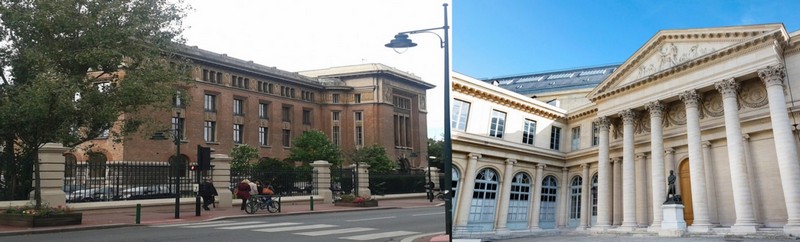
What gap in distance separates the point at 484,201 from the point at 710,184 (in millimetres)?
3299

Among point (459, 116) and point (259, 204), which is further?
point (259, 204)

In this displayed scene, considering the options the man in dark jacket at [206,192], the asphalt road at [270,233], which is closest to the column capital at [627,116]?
the asphalt road at [270,233]

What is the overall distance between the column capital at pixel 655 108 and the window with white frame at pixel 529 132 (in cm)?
111

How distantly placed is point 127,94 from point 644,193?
25.9 meters

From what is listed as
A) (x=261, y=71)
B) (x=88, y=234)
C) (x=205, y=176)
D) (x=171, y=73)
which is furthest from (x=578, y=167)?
(x=261, y=71)

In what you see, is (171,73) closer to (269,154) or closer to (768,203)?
(768,203)

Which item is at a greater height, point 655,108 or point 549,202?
point 655,108

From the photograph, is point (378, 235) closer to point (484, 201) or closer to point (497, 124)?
point (484, 201)

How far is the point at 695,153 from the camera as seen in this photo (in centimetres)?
582

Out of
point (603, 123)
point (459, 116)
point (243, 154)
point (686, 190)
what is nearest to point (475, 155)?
point (459, 116)

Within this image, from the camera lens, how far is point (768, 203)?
19.4 ft

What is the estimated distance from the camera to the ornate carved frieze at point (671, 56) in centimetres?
517

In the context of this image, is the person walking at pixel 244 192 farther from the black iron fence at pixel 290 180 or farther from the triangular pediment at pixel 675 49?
A: the triangular pediment at pixel 675 49

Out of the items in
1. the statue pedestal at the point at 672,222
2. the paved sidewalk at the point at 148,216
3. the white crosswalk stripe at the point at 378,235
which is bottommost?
the paved sidewalk at the point at 148,216
